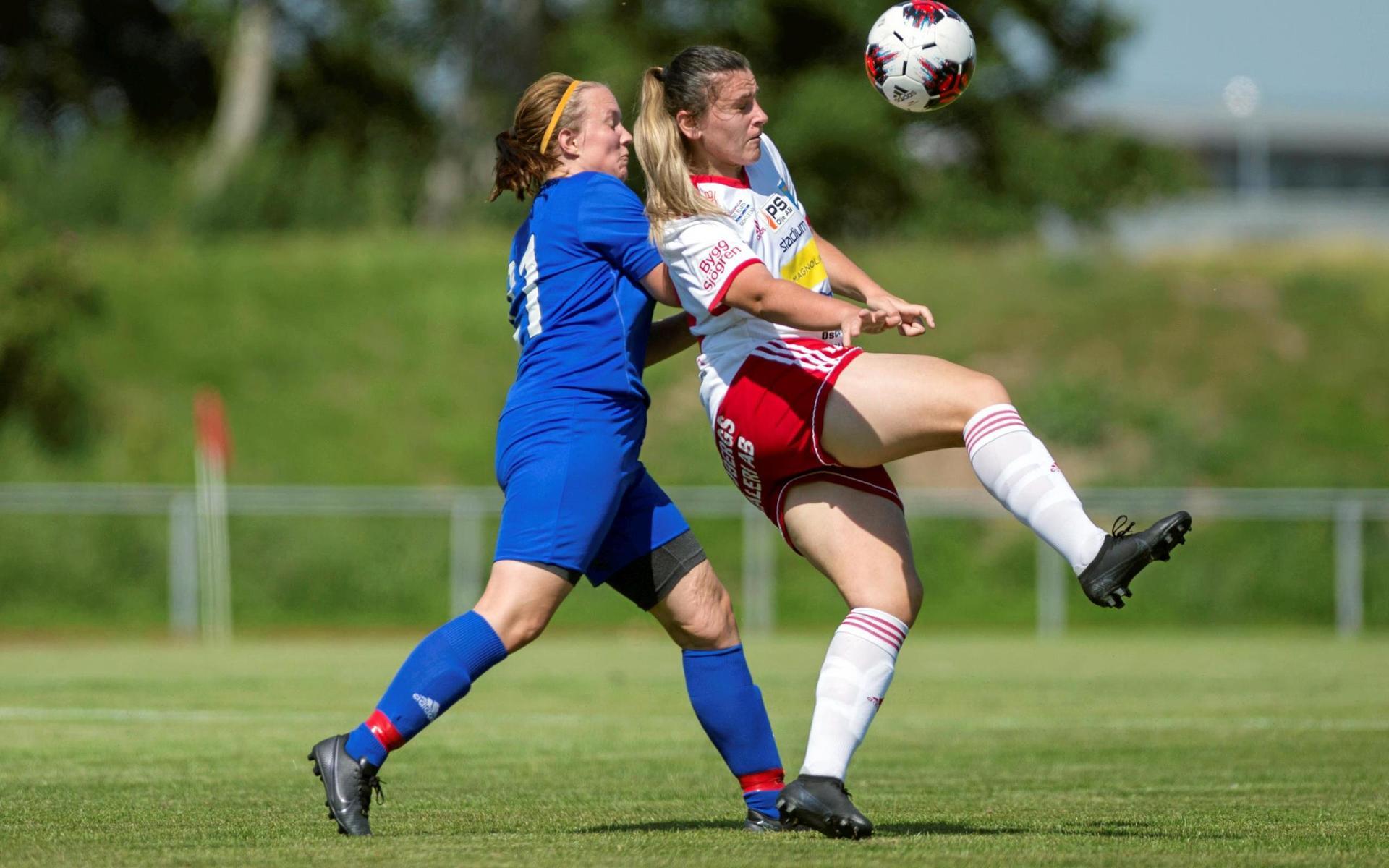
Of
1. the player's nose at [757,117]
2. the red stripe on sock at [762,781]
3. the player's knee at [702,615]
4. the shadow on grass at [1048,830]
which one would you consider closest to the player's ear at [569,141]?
the player's nose at [757,117]

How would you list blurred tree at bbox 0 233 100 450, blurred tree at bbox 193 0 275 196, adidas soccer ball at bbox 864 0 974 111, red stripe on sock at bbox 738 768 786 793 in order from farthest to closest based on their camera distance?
blurred tree at bbox 193 0 275 196 → blurred tree at bbox 0 233 100 450 → adidas soccer ball at bbox 864 0 974 111 → red stripe on sock at bbox 738 768 786 793

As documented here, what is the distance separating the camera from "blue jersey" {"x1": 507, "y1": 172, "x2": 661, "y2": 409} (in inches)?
197

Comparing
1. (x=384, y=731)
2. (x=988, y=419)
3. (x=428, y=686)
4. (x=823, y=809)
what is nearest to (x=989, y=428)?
(x=988, y=419)

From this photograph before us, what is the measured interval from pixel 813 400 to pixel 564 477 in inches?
26.7

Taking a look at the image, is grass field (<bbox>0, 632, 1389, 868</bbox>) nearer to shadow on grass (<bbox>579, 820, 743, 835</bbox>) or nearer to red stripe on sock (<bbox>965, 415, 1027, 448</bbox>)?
shadow on grass (<bbox>579, 820, 743, 835</bbox>)

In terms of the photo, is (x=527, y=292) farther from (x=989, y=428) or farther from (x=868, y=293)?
(x=989, y=428)

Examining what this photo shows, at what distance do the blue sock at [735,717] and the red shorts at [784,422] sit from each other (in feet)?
1.67

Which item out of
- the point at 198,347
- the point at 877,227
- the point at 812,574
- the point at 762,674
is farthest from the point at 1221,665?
the point at 877,227

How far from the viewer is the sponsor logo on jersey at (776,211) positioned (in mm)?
5086

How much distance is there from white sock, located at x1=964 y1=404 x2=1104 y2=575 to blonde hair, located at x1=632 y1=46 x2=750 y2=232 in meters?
0.91

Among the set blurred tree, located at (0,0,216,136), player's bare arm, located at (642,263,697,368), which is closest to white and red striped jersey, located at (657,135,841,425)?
player's bare arm, located at (642,263,697,368)

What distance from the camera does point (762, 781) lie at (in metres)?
5.33

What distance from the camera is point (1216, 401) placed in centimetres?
2516

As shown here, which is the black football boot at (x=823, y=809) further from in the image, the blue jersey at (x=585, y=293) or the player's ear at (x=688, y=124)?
the player's ear at (x=688, y=124)
